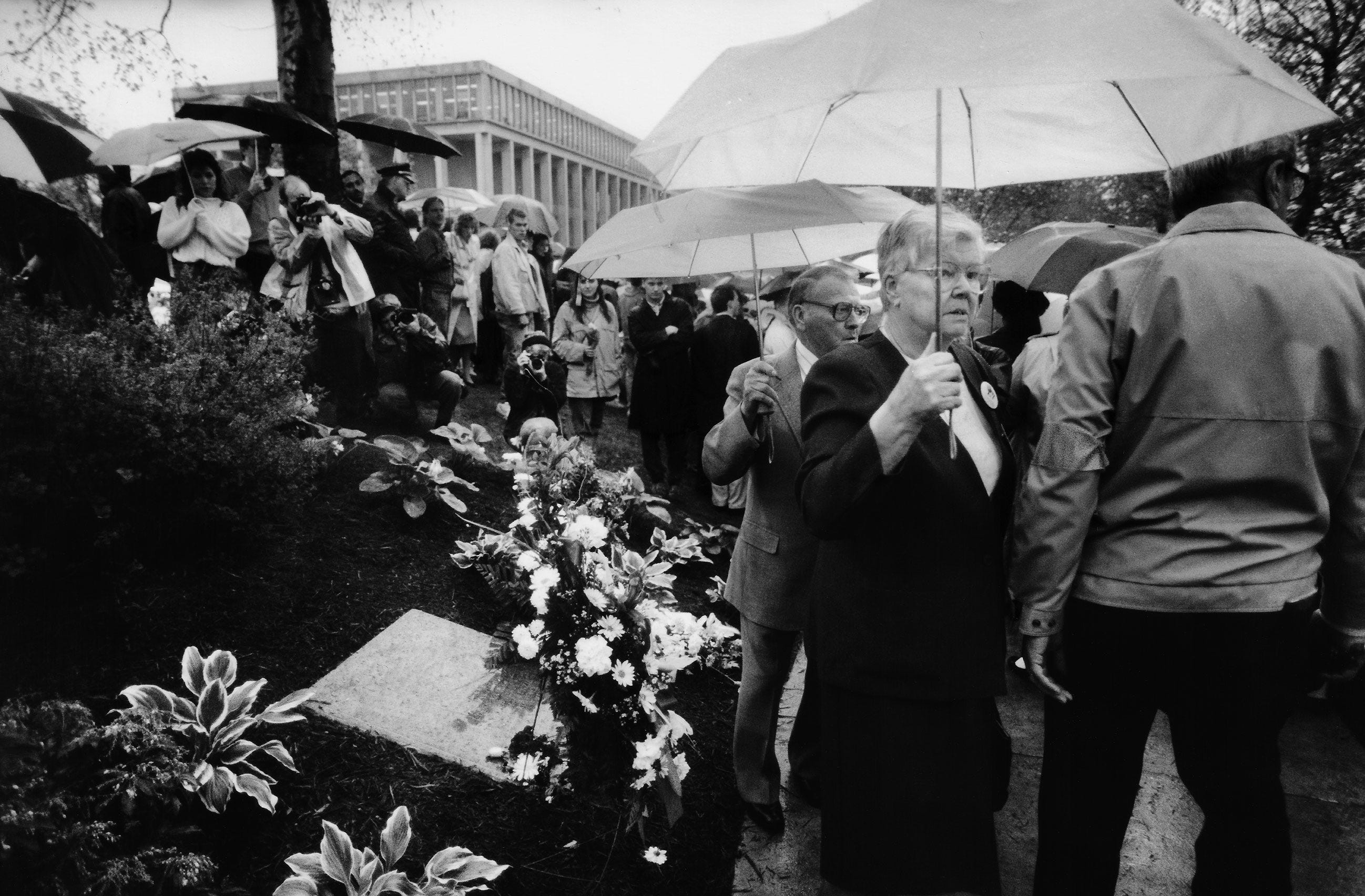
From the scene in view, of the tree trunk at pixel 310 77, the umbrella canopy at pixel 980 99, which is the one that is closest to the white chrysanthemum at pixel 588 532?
the umbrella canopy at pixel 980 99

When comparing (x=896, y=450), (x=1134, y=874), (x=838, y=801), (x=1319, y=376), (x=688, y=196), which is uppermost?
(x=688, y=196)

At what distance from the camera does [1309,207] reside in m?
5.40

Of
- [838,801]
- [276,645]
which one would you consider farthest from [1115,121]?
[276,645]

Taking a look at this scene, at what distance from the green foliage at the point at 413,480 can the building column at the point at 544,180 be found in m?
53.5

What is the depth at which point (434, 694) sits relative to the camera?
3.24 metres

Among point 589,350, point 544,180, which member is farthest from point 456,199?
point 544,180

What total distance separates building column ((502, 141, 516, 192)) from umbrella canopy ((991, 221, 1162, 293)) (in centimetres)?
4948

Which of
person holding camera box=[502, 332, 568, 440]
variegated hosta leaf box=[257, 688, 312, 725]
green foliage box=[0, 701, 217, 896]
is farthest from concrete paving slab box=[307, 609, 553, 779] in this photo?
person holding camera box=[502, 332, 568, 440]

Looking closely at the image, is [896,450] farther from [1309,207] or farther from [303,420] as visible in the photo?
[1309,207]

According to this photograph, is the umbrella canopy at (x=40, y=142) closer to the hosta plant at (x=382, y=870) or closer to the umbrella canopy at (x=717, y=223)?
the umbrella canopy at (x=717, y=223)

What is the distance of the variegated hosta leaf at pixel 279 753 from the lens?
8.23 ft

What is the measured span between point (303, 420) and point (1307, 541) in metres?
4.07

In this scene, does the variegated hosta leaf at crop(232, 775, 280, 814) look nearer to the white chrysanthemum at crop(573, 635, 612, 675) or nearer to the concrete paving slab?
the concrete paving slab

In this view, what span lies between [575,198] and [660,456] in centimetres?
5998
